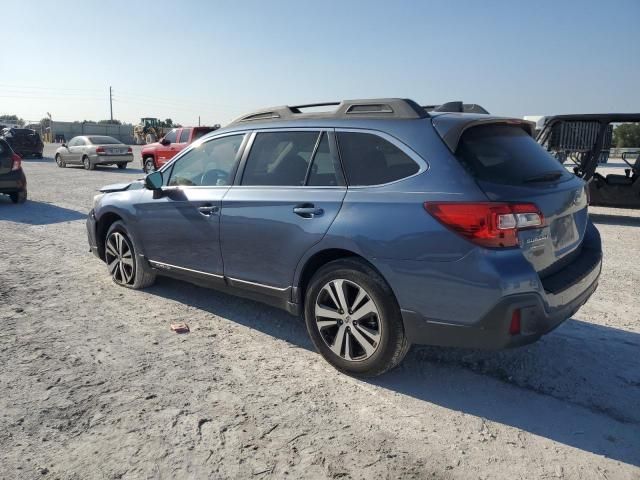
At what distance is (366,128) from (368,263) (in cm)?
92

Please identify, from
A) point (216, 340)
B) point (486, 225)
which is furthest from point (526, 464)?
point (216, 340)

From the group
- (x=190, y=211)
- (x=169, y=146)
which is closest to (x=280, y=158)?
(x=190, y=211)

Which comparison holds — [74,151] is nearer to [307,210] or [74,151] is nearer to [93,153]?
[93,153]

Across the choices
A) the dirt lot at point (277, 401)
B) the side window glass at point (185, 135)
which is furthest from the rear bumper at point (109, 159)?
the dirt lot at point (277, 401)

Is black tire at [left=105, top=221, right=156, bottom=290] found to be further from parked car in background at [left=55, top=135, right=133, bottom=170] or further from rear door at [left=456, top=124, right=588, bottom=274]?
parked car in background at [left=55, top=135, right=133, bottom=170]

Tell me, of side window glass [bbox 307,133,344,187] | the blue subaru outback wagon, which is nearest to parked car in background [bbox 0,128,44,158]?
the blue subaru outback wagon

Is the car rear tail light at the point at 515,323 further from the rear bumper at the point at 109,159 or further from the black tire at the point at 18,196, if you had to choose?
the rear bumper at the point at 109,159

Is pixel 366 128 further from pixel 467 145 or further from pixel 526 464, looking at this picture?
pixel 526 464

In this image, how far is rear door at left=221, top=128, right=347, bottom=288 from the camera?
360 centimetres

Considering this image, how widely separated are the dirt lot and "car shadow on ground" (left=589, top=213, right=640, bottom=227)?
5.49 meters

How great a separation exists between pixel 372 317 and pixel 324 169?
110 cm

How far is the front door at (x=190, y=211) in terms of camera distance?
438cm

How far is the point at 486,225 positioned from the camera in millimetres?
2877

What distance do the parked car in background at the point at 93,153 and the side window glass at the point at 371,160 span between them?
66.9 ft
